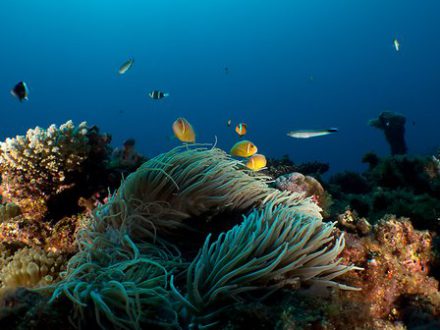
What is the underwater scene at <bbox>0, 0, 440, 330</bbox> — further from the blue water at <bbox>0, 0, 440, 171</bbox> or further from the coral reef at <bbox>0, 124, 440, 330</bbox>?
the blue water at <bbox>0, 0, 440, 171</bbox>

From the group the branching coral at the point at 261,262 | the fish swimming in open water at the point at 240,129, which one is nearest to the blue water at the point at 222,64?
the fish swimming in open water at the point at 240,129

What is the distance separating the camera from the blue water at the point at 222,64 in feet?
415

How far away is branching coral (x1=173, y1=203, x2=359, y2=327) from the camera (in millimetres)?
2279

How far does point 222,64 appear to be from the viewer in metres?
141

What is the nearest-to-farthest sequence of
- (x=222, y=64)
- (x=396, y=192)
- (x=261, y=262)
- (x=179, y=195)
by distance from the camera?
(x=261, y=262) → (x=179, y=195) → (x=396, y=192) → (x=222, y=64)

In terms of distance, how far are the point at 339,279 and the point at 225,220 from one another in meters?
1.29

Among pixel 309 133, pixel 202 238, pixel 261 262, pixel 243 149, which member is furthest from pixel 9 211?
pixel 309 133

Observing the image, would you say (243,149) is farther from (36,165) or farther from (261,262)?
(261,262)

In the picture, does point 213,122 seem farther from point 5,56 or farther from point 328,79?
point 5,56

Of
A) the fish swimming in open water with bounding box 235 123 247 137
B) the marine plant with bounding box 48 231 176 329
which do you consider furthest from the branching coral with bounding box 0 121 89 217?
the fish swimming in open water with bounding box 235 123 247 137

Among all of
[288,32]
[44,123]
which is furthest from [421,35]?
[44,123]

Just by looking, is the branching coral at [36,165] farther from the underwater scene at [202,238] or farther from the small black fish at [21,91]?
the small black fish at [21,91]

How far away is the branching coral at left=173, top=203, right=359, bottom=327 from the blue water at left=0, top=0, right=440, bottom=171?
118m

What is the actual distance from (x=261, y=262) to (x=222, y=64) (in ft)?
475
